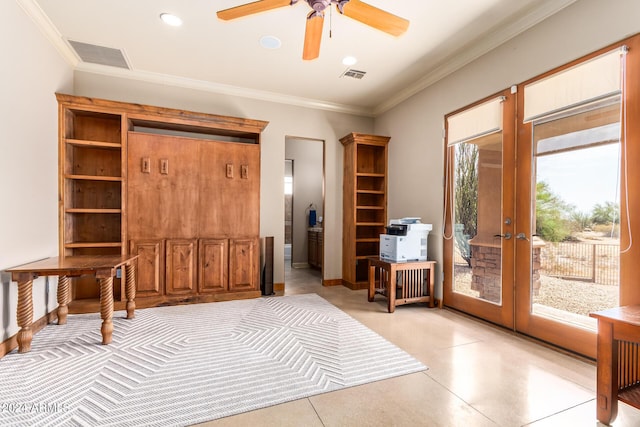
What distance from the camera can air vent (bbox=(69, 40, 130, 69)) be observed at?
331 centimetres

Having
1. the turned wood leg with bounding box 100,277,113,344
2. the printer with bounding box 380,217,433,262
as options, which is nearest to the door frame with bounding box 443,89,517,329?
the printer with bounding box 380,217,433,262

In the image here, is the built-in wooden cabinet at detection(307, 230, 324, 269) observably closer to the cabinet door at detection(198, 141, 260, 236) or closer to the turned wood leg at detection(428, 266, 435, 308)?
the cabinet door at detection(198, 141, 260, 236)

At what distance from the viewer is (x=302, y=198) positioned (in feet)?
22.8

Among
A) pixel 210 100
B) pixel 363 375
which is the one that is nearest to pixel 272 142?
pixel 210 100

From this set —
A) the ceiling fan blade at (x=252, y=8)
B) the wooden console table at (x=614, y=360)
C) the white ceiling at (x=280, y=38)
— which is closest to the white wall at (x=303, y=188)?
the white ceiling at (x=280, y=38)

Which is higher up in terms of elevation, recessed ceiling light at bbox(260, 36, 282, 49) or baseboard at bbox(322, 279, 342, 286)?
recessed ceiling light at bbox(260, 36, 282, 49)

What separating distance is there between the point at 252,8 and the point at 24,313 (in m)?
2.91

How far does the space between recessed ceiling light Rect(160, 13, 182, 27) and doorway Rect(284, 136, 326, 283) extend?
3885 millimetres

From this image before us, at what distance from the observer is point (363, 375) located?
2094 mm

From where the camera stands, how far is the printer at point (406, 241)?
3688 mm

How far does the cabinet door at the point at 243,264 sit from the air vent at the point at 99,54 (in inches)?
101

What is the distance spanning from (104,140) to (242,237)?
209cm

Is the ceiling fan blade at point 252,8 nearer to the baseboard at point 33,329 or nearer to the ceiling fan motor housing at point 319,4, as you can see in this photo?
the ceiling fan motor housing at point 319,4

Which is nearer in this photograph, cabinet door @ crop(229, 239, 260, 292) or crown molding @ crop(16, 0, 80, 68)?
crown molding @ crop(16, 0, 80, 68)
